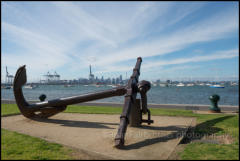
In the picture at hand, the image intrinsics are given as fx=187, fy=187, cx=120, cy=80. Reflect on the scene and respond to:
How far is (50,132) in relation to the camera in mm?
7012

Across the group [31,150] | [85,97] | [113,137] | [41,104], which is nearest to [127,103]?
[113,137]

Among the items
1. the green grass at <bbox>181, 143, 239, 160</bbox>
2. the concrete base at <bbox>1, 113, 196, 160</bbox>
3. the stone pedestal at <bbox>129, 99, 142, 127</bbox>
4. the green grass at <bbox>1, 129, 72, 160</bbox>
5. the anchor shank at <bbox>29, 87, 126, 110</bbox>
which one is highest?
the anchor shank at <bbox>29, 87, 126, 110</bbox>

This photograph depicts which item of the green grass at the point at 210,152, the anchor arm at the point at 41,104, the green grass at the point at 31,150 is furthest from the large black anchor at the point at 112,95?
the green grass at the point at 210,152

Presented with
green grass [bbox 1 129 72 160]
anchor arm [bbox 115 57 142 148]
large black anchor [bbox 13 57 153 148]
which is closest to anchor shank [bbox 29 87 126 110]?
large black anchor [bbox 13 57 153 148]

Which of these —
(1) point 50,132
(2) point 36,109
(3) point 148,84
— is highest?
(3) point 148,84

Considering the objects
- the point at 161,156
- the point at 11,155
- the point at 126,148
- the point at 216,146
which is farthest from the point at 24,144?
the point at 216,146

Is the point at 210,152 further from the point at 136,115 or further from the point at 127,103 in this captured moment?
the point at 136,115

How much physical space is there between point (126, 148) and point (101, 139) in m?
1.21

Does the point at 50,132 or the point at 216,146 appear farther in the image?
the point at 50,132

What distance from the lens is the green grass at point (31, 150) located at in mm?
4133

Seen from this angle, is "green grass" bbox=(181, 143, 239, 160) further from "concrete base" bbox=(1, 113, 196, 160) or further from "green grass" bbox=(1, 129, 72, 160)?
"green grass" bbox=(1, 129, 72, 160)

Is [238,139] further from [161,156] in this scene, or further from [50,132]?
[50,132]

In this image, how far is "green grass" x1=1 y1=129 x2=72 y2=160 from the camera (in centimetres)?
413

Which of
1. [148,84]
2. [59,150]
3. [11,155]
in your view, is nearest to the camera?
[11,155]
